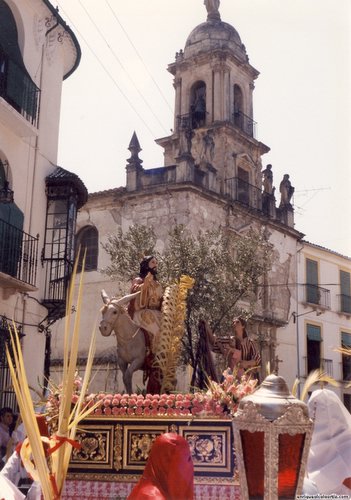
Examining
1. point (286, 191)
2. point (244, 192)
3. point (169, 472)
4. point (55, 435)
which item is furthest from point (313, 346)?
point (55, 435)

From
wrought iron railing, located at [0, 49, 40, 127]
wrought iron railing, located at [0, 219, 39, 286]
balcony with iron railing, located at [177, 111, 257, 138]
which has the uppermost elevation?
balcony with iron railing, located at [177, 111, 257, 138]

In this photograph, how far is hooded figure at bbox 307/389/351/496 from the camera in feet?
15.5

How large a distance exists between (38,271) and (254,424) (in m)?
12.5

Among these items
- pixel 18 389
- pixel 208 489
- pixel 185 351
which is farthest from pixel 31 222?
pixel 18 389

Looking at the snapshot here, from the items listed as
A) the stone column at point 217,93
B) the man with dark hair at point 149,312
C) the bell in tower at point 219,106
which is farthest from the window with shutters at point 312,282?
the man with dark hair at point 149,312

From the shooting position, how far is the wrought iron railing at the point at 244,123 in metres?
29.2

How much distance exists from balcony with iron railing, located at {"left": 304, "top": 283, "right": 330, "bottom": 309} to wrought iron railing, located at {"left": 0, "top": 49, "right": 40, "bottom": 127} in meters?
17.9

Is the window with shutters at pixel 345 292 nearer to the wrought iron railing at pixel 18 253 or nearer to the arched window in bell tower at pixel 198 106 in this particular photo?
the arched window in bell tower at pixel 198 106

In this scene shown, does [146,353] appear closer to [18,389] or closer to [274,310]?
[18,389]

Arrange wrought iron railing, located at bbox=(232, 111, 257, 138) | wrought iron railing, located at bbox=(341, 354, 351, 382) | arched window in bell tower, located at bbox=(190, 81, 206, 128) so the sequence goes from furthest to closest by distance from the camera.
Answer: wrought iron railing, located at bbox=(341, 354, 351, 382), wrought iron railing, located at bbox=(232, 111, 257, 138), arched window in bell tower, located at bbox=(190, 81, 206, 128)

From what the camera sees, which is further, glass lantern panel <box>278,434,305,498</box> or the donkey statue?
the donkey statue

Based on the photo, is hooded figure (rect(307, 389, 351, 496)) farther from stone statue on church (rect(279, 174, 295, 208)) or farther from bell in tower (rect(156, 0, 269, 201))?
stone statue on church (rect(279, 174, 295, 208))

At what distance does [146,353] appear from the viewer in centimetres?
830

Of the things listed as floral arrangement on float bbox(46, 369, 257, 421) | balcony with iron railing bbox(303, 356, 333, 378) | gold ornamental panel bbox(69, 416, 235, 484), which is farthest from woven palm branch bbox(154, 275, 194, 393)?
balcony with iron railing bbox(303, 356, 333, 378)
